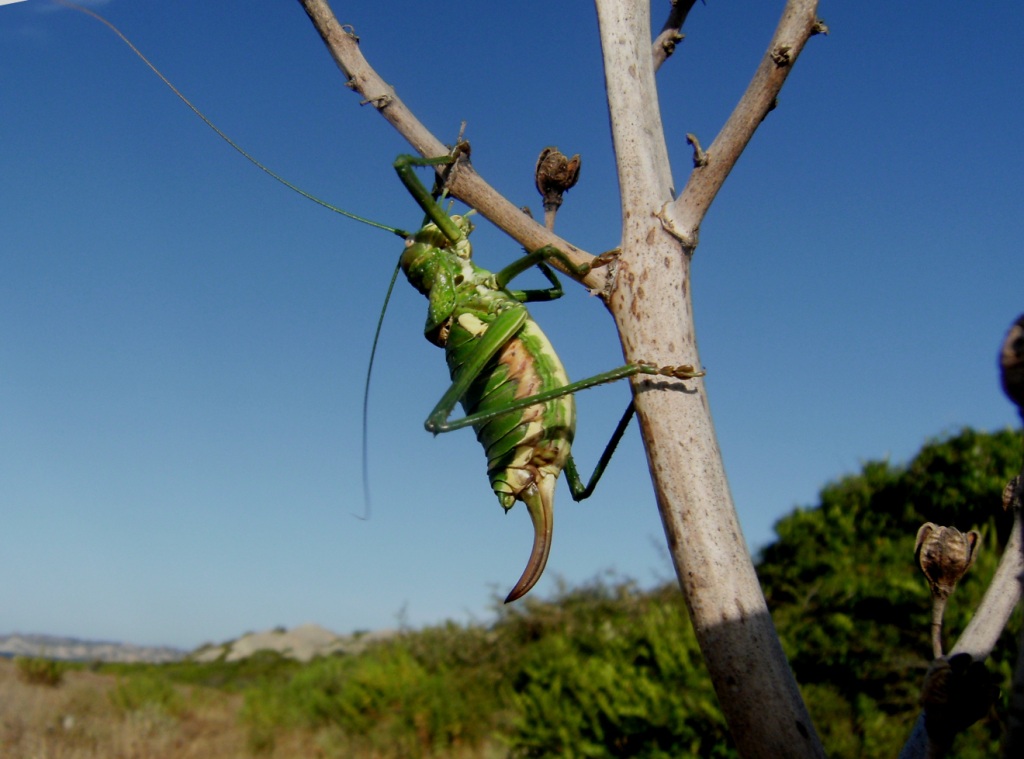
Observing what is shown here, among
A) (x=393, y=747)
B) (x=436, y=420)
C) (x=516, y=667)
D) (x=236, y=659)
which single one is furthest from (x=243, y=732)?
(x=436, y=420)

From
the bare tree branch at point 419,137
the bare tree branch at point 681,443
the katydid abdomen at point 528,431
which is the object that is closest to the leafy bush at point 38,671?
the katydid abdomen at point 528,431

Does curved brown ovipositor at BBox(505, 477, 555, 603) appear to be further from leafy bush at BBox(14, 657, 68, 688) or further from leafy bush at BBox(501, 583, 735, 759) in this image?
leafy bush at BBox(14, 657, 68, 688)

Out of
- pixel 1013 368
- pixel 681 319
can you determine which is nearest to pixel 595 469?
pixel 681 319

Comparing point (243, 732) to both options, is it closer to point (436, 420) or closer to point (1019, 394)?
point (436, 420)

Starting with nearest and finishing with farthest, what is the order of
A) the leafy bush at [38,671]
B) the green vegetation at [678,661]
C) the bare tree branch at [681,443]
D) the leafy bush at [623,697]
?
1. the bare tree branch at [681,443]
2. the leafy bush at [623,697]
3. the green vegetation at [678,661]
4. the leafy bush at [38,671]

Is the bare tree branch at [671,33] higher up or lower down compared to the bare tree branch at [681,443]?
higher up

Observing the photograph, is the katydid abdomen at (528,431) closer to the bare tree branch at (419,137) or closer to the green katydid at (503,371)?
the green katydid at (503,371)

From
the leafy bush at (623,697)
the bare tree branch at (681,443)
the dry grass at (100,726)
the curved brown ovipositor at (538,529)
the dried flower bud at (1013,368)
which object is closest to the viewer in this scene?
the dried flower bud at (1013,368)
